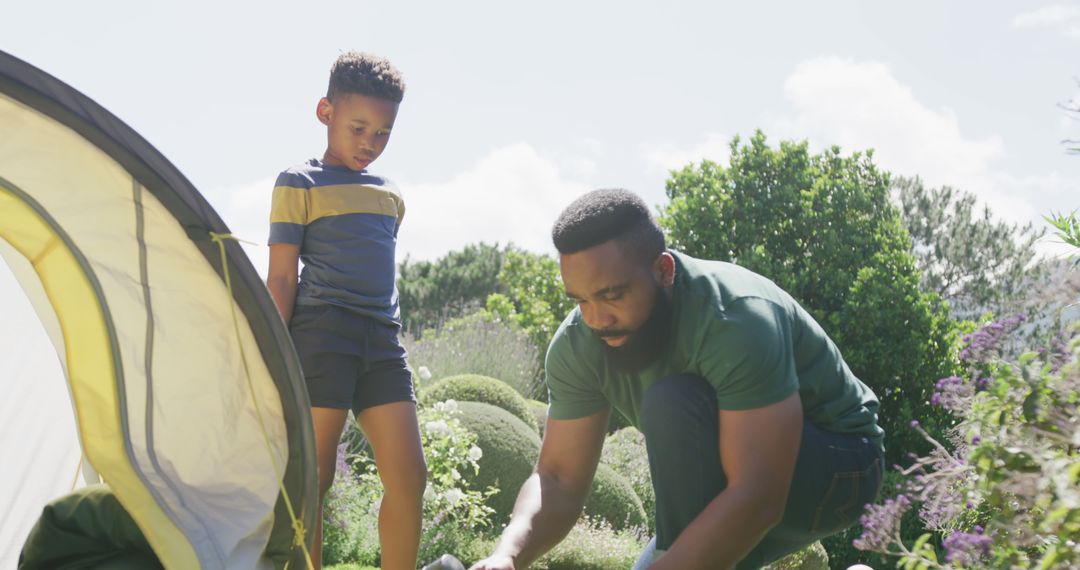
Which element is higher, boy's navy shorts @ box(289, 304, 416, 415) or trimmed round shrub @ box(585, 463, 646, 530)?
boy's navy shorts @ box(289, 304, 416, 415)

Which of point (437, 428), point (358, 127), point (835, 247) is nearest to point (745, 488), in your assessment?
point (358, 127)

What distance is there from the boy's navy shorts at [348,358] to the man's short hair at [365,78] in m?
0.62

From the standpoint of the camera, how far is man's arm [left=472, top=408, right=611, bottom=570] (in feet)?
8.27

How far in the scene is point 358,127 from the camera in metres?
3.13

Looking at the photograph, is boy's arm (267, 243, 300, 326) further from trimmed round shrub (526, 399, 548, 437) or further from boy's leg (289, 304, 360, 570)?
trimmed round shrub (526, 399, 548, 437)

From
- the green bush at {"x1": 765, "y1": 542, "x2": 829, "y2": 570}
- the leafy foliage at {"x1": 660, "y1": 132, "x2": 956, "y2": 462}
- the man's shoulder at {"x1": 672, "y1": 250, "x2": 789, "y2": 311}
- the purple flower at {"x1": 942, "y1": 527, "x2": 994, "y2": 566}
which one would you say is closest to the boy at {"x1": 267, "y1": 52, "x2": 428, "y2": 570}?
the man's shoulder at {"x1": 672, "y1": 250, "x2": 789, "y2": 311}

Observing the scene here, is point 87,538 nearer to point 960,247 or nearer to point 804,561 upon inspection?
point 804,561

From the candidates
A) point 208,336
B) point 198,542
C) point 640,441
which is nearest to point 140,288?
point 208,336

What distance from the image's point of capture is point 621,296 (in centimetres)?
243

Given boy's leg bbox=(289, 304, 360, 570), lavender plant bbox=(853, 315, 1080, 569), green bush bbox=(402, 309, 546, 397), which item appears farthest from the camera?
green bush bbox=(402, 309, 546, 397)

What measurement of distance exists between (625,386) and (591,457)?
21cm

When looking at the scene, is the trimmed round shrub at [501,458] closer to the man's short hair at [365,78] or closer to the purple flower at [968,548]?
the man's short hair at [365,78]

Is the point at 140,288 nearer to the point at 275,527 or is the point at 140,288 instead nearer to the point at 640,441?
the point at 275,527

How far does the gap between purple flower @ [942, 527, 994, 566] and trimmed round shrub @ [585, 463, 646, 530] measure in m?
4.17
